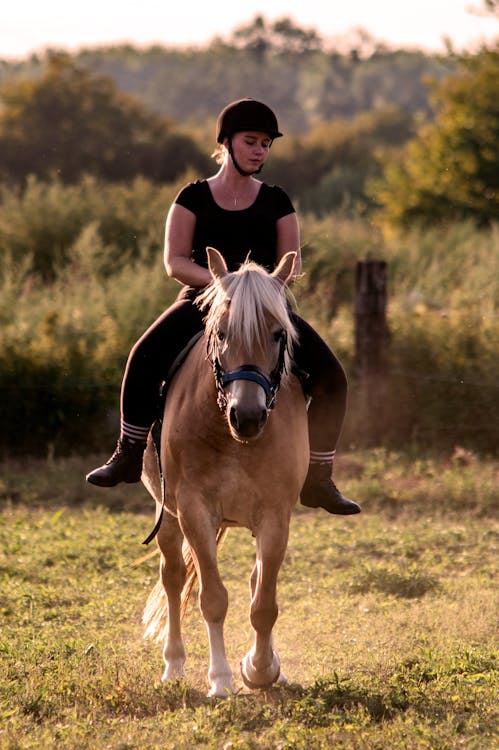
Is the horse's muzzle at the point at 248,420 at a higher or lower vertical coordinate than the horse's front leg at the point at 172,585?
higher

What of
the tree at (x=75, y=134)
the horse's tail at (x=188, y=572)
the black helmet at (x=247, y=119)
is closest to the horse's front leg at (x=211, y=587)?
the horse's tail at (x=188, y=572)

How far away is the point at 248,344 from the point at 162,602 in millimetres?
2510

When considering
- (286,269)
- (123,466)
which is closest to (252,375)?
(286,269)

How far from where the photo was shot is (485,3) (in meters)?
19.3

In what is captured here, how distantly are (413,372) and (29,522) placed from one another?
5.14m

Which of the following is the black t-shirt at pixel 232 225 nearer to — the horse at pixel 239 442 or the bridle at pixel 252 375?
the horse at pixel 239 442

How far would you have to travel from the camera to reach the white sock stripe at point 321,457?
20.9 ft

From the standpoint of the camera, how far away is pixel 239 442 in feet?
17.9

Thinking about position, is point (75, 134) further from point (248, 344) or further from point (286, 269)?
point (248, 344)

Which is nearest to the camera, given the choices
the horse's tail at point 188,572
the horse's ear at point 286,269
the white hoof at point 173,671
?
the horse's ear at point 286,269

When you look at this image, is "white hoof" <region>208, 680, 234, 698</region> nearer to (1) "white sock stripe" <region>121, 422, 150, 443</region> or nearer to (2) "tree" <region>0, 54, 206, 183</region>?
(1) "white sock stripe" <region>121, 422, 150, 443</region>

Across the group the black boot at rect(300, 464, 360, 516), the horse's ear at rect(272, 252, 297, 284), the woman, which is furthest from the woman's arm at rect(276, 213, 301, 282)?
the black boot at rect(300, 464, 360, 516)

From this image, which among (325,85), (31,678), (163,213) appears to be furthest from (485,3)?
(325,85)

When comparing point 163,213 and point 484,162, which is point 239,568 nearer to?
point 163,213
